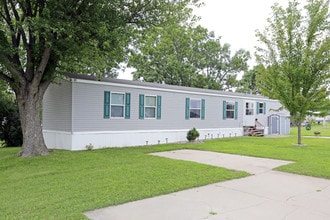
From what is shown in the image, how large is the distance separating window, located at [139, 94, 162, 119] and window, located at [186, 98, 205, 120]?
2.15 metres

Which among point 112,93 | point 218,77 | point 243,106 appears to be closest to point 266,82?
point 243,106

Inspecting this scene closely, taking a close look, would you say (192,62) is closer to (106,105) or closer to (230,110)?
(230,110)

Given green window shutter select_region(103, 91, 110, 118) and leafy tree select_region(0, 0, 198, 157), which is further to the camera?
green window shutter select_region(103, 91, 110, 118)

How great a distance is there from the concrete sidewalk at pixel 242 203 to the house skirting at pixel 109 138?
23.2 ft

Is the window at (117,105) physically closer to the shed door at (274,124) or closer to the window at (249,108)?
the window at (249,108)

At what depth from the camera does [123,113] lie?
12.7m

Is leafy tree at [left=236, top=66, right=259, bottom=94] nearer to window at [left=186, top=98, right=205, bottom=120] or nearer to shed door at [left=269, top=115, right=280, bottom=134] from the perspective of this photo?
shed door at [left=269, top=115, right=280, bottom=134]

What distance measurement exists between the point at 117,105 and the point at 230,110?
8.58m

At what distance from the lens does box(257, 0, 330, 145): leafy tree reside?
41.7 ft

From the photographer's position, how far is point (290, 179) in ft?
21.2

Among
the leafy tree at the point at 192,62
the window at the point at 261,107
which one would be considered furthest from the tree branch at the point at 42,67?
the leafy tree at the point at 192,62

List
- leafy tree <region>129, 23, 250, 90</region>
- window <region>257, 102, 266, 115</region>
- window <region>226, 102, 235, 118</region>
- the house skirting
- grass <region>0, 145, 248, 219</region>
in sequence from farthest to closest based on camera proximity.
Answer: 1. leafy tree <region>129, 23, 250, 90</region>
2. window <region>257, 102, 266, 115</region>
3. window <region>226, 102, 235, 118</region>
4. the house skirting
5. grass <region>0, 145, 248, 219</region>

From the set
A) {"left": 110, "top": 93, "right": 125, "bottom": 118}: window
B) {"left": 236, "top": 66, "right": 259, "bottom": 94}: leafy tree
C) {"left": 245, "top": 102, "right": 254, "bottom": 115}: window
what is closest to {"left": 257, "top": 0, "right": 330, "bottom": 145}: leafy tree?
{"left": 245, "top": 102, "right": 254, "bottom": 115}: window

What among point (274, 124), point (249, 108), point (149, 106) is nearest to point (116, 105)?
point (149, 106)
